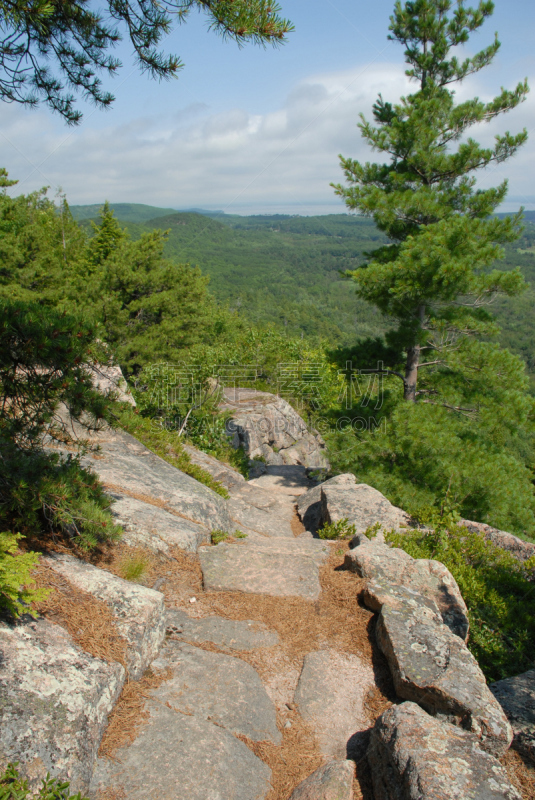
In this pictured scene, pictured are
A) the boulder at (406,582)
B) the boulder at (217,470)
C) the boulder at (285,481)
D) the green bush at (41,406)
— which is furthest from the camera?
the boulder at (285,481)

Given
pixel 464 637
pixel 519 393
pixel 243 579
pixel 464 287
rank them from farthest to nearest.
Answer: pixel 519 393 < pixel 464 287 < pixel 243 579 < pixel 464 637

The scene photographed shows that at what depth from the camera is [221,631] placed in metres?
3.77

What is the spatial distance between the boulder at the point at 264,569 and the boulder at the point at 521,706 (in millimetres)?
1657

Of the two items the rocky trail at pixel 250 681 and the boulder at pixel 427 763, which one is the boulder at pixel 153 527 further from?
the boulder at pixel 427 763

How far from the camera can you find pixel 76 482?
11.7ft

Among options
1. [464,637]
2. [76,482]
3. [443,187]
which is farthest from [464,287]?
[76,482]

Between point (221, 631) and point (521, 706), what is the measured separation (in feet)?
7.50

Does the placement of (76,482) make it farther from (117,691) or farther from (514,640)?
(514,640)

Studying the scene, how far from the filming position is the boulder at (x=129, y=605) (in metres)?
3.02

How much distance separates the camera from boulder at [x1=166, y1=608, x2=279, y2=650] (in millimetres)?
3633

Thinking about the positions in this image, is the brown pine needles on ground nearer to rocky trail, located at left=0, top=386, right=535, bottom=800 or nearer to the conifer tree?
rocky trail, located at left=0, top=386, right=535, bottom=800

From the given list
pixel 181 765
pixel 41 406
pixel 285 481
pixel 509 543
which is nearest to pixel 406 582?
pixel 181 765

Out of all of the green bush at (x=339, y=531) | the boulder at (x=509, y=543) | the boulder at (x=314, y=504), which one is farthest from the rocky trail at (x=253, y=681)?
the boulder at (x=509, y=543)

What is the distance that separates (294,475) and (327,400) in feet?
20.4
